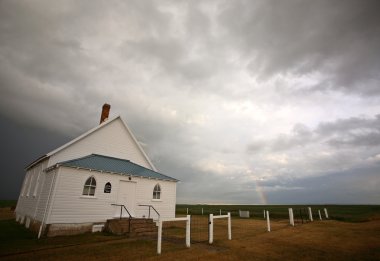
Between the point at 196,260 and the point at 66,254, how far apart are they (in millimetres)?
5747

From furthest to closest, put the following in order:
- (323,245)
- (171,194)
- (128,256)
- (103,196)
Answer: (171,194) < (103,196) < (323,245) < (128,256)

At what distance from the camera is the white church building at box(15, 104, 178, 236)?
1538 centimetres

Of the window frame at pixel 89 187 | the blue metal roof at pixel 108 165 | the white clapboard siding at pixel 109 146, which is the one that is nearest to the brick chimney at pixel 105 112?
the white clapboard siding at pixel 109 146

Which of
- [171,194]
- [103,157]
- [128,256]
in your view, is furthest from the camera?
[171,194]

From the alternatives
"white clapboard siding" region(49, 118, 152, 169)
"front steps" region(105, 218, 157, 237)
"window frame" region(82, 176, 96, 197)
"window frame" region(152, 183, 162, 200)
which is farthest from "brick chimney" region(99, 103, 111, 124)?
"front steps" region(105, 218, 157, 237)

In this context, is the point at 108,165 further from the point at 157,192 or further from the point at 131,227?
the point at 131,227

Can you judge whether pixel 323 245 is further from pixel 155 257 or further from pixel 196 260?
pixel 155 257

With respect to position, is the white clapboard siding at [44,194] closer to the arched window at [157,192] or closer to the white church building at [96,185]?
the white church building at [96,185]

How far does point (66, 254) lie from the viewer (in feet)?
32.0

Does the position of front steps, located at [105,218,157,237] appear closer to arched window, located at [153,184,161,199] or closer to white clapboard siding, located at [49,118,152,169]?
arched window, located at [153,184,161,199]

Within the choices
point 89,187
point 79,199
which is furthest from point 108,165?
point 79,199

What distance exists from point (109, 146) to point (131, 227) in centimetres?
909

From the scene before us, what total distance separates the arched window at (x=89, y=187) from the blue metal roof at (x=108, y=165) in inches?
36.0

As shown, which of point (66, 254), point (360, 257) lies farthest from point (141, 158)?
point (360, 257)
